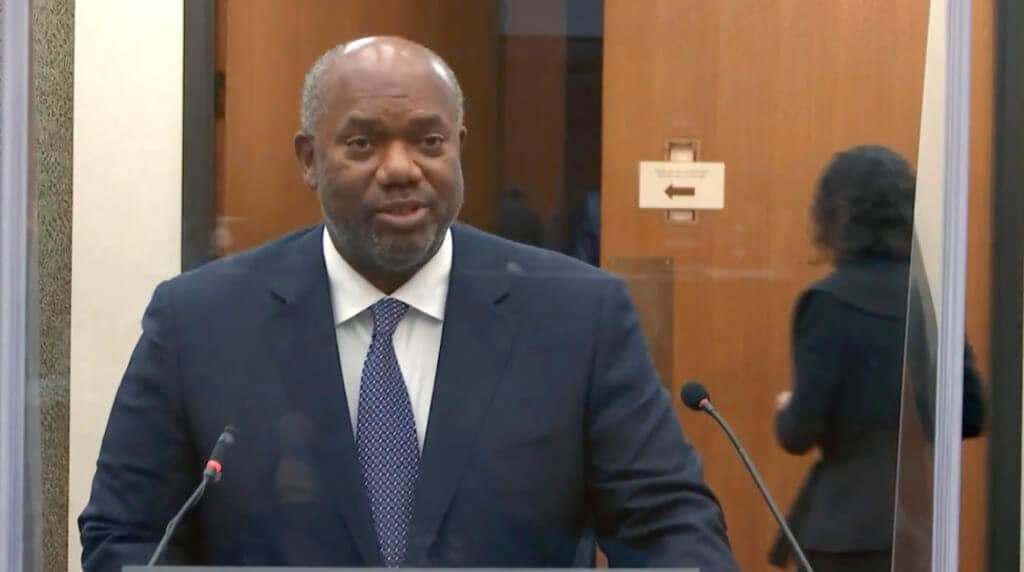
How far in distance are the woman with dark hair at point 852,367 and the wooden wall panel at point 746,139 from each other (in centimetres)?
3

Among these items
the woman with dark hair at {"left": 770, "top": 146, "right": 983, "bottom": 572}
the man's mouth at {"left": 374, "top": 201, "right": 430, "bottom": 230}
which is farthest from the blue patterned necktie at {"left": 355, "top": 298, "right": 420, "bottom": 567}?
the woman with dark hair at {"left": 770, "top": 146, "right": 983, "bottom": 572}

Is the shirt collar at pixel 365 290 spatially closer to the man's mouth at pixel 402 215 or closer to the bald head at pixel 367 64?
the man's mouth at pixel 402 215

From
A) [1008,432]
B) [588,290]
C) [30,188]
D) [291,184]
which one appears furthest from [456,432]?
[1008,432]

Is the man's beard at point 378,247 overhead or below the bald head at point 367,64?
below

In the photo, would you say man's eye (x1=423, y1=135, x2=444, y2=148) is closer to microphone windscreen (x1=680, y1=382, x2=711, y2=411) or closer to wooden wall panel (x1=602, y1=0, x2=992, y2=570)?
wooden wall panel (x1=602, y1=0, x2=992, y2=570)

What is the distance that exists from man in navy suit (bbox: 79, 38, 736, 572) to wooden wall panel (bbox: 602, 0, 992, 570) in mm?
81

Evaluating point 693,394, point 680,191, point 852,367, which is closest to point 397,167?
point 680,191

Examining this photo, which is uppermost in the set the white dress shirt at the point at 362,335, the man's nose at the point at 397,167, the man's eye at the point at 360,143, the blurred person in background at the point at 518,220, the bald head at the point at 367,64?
the bald head at the point at 367,64

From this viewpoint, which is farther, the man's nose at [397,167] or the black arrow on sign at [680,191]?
the black arrow on sign at [680,191]

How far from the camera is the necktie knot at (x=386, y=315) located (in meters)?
1.71

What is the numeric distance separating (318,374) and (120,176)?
35cm

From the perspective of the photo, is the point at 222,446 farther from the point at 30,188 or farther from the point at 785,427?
the point at 785,427

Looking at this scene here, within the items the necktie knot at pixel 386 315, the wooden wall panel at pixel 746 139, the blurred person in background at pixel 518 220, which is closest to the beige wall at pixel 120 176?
the necktie knot at pixel 386 315

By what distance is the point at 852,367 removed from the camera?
1.82 meters
